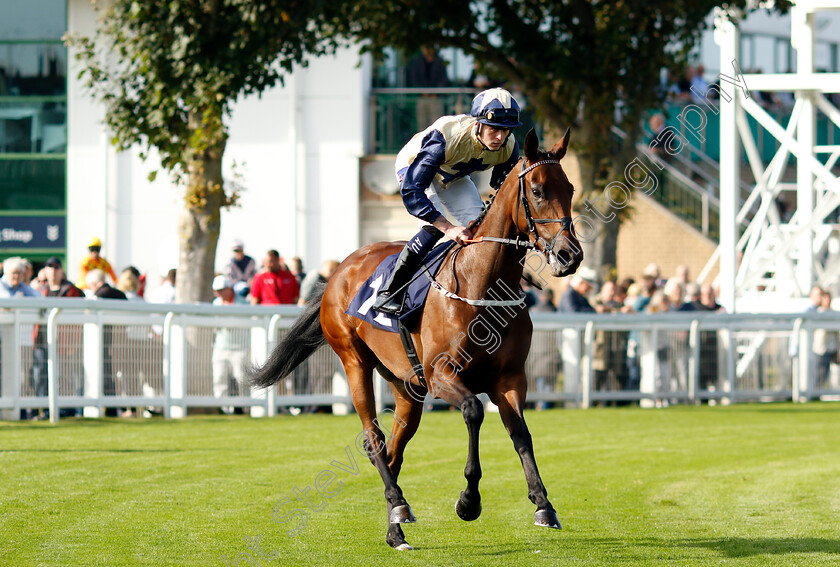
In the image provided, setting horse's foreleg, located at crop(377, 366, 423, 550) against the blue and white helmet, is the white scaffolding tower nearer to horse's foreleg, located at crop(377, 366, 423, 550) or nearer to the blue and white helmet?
horse's foreleg, located at crop(377, 366, 423, 550)

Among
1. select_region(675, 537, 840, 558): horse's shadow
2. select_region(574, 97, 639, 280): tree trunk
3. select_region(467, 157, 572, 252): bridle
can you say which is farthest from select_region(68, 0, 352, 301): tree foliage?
select_region(675, 537, 840, 558): horse's shadow

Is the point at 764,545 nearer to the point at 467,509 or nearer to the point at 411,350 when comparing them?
the point at 467,509

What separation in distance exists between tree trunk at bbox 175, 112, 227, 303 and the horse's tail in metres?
6.60

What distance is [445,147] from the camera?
606 cm

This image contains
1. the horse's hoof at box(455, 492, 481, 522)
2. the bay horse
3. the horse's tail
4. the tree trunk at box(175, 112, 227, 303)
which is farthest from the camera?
the tree trunk at box(175, 112, 227, 303)

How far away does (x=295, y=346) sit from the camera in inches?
303

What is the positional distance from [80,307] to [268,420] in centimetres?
228

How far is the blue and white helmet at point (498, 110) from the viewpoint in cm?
580

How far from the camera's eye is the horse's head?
5207 mm

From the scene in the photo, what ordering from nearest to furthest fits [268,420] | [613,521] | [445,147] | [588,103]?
1. [445,147]
2. [613,521]
3. [268,420]
4. [588,103]

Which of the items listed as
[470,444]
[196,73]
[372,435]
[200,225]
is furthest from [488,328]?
[200,225]

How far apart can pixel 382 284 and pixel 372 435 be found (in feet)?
2.74

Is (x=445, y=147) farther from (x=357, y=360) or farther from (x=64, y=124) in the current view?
(x=64, y=124)

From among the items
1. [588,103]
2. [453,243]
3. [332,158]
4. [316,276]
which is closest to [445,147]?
[453,243]
